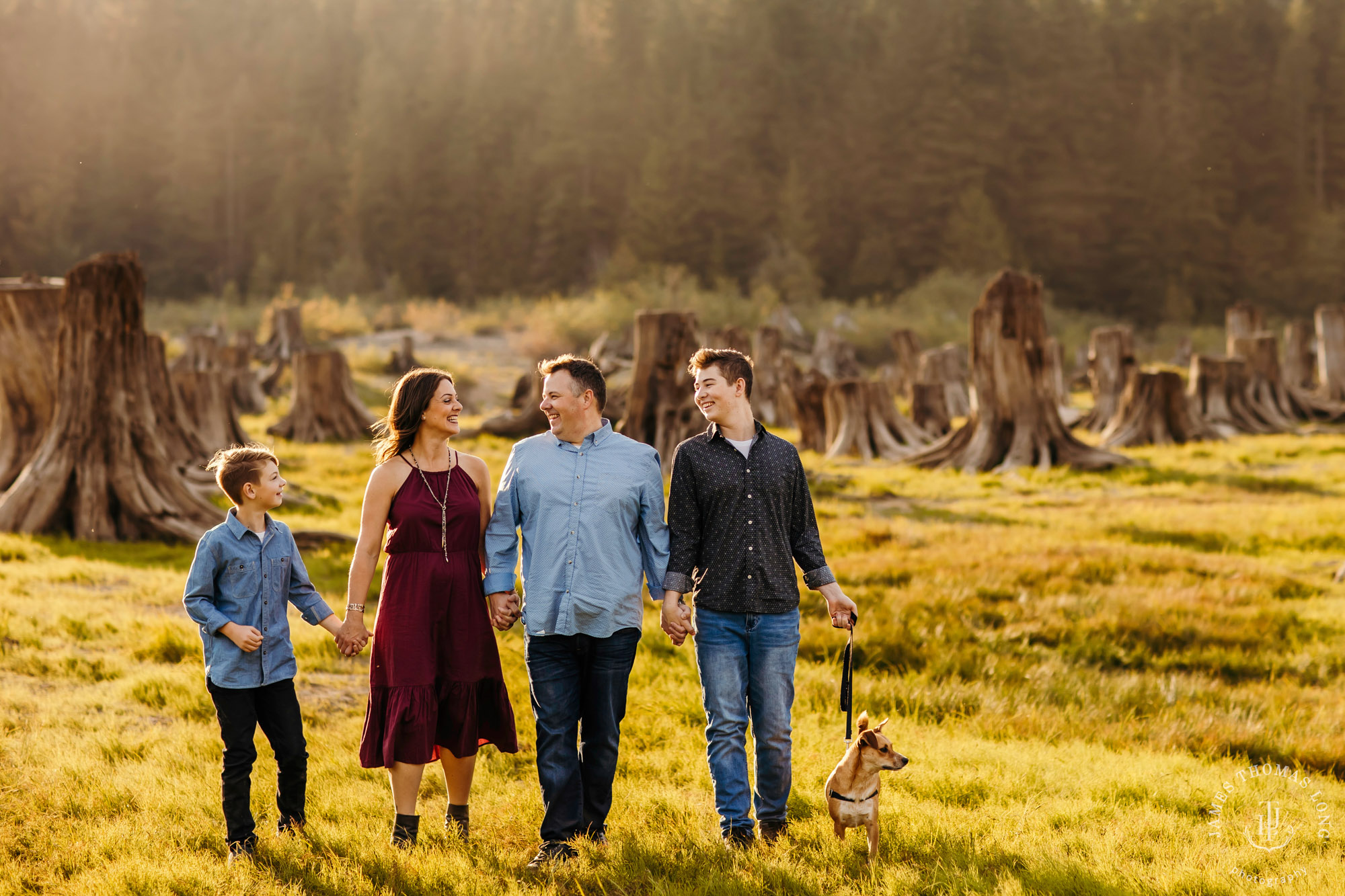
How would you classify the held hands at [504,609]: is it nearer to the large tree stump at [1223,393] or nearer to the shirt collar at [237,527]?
the shirt collar at [237,527]

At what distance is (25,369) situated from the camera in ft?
33.6

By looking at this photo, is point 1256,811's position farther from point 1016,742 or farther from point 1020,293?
point 1020,293

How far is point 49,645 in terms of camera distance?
244 inches

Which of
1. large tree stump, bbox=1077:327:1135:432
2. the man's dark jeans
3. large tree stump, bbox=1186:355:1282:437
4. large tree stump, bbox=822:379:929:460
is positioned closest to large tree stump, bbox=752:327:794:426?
large tree stump, bbox=822:379:929:460

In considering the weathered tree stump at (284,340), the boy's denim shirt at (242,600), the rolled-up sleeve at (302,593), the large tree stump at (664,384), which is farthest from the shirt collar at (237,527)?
the weathered tree stump at (284,340)

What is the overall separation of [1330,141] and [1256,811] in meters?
60.5

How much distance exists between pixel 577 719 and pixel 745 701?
24.6 inches

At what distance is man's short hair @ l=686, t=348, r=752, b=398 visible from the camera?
3.78m

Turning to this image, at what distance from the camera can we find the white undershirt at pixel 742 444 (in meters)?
3.87

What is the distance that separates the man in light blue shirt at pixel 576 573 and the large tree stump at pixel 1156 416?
14.8 meters

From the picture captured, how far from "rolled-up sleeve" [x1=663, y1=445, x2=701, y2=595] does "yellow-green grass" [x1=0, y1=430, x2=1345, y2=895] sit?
100 cm

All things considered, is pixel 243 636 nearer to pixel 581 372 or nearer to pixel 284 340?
pixel 581 372

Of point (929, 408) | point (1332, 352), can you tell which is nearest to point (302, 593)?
point (929, 408)

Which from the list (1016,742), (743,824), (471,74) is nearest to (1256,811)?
(1016,742)
